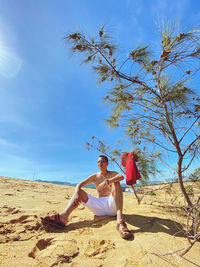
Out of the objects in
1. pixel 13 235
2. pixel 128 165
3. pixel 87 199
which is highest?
pixel 128 165

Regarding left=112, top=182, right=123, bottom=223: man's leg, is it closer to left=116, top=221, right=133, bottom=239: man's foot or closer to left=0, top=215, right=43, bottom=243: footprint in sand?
left=116, top=221, right=133, bottom=239: man's foot

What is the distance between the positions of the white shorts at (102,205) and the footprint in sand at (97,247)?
569mm

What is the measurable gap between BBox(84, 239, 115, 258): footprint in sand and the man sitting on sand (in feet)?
0.65

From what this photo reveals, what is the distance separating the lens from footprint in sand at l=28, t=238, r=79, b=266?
3.71 ft

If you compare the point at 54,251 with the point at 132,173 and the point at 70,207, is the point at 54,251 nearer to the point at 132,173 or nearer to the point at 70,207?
the point at 70,207

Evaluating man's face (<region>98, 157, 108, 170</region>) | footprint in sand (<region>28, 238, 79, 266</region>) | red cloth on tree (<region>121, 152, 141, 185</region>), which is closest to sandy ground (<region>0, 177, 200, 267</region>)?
footprint in sand (<region>28, 238, 79, 266</region>)

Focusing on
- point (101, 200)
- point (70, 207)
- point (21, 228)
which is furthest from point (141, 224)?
point (21, 228)

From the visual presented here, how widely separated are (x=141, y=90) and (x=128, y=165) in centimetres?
116

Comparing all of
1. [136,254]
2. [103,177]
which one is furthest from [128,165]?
[136,254]

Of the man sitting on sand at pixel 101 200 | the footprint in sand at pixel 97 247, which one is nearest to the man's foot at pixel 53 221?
the man sitting on sand at pixel 101 200

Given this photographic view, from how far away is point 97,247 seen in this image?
1327mm

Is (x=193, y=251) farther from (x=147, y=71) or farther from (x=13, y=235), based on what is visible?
(x=147, y=71)

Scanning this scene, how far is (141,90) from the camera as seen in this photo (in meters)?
1.92

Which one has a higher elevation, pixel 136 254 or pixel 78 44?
pixel 78 44
